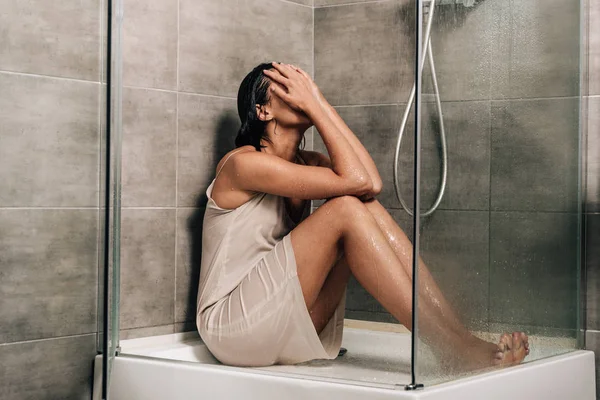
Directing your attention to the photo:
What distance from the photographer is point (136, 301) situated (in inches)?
79.6

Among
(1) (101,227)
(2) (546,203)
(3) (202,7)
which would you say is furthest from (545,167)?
(1) (101,227)

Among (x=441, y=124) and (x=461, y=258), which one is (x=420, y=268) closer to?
(x=461, y=258)

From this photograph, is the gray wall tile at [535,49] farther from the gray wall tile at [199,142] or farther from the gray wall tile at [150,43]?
the gray wall tile at [150,43]

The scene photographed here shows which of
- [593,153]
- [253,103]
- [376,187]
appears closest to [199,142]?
[253,103]

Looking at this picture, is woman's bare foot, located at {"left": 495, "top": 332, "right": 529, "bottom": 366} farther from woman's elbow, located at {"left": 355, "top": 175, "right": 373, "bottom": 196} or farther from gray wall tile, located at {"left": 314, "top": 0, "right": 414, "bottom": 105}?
gray wall tile, located at {"left": 314, "top": 0, "right": 414, "bottom": 105}

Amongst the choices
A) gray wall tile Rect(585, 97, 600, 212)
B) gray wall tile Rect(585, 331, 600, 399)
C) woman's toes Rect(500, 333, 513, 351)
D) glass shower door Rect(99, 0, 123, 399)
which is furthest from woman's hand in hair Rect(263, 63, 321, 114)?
gray wall tile Rect(585, 331, 600, 399)

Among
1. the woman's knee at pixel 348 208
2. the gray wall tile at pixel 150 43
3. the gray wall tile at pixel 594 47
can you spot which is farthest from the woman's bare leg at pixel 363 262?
the gray wall tile at pixel 594 47

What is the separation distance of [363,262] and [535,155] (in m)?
0.53

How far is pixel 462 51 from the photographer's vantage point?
172cm

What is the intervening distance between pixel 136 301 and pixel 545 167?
3.34 feet

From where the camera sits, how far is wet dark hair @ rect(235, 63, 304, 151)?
195cm

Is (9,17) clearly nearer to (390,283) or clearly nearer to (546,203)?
(390,283)

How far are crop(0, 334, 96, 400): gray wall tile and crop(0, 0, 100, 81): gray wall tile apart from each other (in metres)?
0.61

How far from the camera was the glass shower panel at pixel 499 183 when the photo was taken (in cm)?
166
